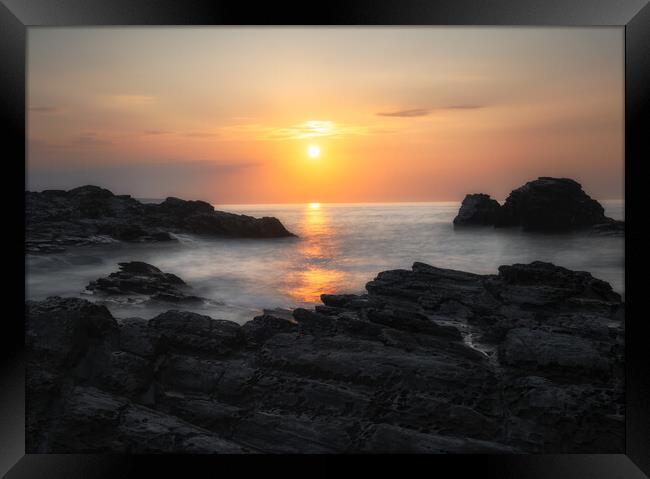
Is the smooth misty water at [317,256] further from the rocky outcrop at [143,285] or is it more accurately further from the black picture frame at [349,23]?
the black picture frame at [349,23]

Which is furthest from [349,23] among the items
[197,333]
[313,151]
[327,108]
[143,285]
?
[197,333]

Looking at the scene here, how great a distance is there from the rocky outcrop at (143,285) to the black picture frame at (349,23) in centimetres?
83

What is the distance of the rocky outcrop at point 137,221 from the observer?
4668mm

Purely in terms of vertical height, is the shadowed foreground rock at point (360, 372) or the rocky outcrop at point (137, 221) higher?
the rocky outcrop at point (137, 221)

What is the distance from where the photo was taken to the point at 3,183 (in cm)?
378

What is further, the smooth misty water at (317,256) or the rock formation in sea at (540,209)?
the smooth misty water at (317,256)

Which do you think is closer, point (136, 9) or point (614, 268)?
point (136, 9)

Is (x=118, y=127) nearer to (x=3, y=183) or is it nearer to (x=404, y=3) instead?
(x=3, y=183)

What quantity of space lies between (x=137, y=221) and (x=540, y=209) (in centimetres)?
354

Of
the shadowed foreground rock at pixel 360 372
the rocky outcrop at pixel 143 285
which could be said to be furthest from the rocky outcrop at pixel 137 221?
the shadowed foreground rock at pixel 360 372

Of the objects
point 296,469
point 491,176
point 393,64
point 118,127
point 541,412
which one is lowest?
point 296,469

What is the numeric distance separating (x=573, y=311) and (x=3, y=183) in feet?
15.1

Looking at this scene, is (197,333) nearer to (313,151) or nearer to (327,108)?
(313,151)

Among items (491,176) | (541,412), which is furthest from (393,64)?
(541,412)
